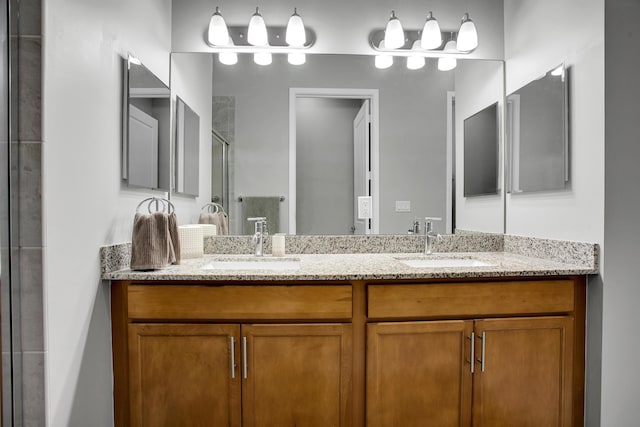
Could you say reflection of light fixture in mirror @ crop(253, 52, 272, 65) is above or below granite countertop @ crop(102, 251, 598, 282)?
above

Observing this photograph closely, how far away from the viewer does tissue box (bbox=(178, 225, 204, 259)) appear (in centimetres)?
181

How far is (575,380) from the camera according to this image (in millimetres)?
1491

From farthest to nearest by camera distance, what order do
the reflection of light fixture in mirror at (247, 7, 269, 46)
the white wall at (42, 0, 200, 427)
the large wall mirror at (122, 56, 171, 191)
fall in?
the reflection of light fixture in mirror at (247, 7, 269, 46)
the large wall mirror at (122, 56, 171, 191)
the white wall at (42, 0, 200, 427)

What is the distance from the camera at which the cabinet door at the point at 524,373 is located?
145cm

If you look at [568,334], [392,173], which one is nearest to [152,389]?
[392,173]

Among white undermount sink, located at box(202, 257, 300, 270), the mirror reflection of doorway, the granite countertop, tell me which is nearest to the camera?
the granite countertop

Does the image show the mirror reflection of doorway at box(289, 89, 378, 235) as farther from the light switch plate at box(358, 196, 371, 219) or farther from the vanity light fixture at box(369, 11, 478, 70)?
the vanity light fixture at box(369, 11, 478, 70)

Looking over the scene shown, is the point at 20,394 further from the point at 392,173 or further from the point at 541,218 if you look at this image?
the point at 541,218

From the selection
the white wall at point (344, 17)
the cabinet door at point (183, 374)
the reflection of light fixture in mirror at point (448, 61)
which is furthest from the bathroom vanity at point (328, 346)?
the white wall at point (344, 17)

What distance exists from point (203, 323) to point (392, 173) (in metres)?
1.28

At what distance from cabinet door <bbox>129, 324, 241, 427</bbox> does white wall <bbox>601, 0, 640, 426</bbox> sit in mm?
1507

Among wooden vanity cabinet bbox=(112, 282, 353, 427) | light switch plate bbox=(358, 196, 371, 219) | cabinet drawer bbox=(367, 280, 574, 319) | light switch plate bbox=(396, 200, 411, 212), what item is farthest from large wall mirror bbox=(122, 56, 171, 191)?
light switch plate bbox=(396, 200, 411, 212)

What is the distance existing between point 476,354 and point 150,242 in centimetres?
140

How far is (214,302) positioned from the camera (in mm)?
1389
